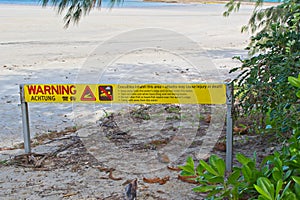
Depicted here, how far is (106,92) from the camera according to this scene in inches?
130

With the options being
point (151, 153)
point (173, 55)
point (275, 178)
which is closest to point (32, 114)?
point (151, 153)

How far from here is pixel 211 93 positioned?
10.1ft

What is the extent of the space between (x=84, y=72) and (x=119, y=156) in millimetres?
4836

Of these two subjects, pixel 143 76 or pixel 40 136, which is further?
pixel 143 76

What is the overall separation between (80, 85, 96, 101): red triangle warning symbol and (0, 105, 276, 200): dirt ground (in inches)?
20.8

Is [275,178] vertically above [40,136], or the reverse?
[275,178]

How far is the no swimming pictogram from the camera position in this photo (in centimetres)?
328

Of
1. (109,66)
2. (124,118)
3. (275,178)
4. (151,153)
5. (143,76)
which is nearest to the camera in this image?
(275,178)

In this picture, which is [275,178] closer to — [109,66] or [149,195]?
[149,195]

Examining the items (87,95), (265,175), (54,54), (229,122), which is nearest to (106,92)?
(87,95)

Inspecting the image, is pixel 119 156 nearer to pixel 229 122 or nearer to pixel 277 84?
pixel 229 122

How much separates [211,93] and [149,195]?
88 centimetres

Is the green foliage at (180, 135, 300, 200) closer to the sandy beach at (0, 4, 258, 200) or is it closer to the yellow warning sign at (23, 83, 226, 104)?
the sandy beach at (0, 4, 258, 200)

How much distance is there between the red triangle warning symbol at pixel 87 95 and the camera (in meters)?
3.33
